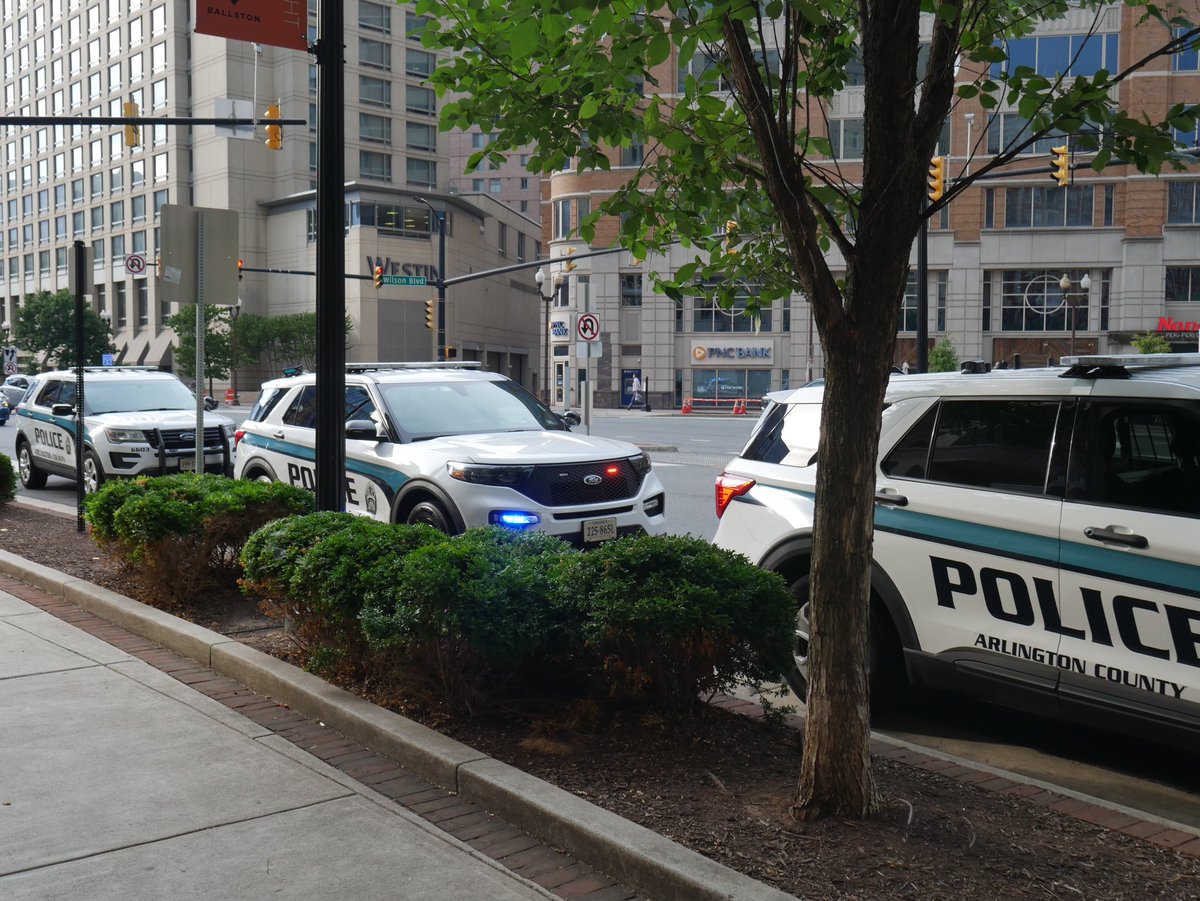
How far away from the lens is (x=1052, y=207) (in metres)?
58.1

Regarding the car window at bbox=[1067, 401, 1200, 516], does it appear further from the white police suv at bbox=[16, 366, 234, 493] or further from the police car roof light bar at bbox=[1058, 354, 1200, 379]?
the white police suv at bbox=[16, 366, 234, 493]

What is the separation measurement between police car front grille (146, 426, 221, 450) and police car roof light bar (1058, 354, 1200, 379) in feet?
41.9

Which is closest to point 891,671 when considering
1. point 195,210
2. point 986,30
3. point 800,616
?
point 800,616

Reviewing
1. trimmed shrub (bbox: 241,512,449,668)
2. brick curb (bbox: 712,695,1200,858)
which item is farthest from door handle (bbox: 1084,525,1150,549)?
trimmed shrub (bbox: 241,512,449,668)

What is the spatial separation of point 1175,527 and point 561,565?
2570mm

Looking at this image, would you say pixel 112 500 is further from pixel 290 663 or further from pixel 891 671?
pixel 891 671

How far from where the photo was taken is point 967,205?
59.3 metres

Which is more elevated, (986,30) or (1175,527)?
(986,30)

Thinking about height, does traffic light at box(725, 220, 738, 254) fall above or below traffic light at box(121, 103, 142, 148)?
below

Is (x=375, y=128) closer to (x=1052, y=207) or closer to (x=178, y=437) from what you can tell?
(x=1052, y=207)

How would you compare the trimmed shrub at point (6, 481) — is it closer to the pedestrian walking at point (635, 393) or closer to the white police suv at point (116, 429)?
the white police suv at point (116, 429)

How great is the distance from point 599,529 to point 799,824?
196 inches

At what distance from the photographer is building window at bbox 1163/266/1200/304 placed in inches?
2270

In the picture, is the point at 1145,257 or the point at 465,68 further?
the point at 1145,257
